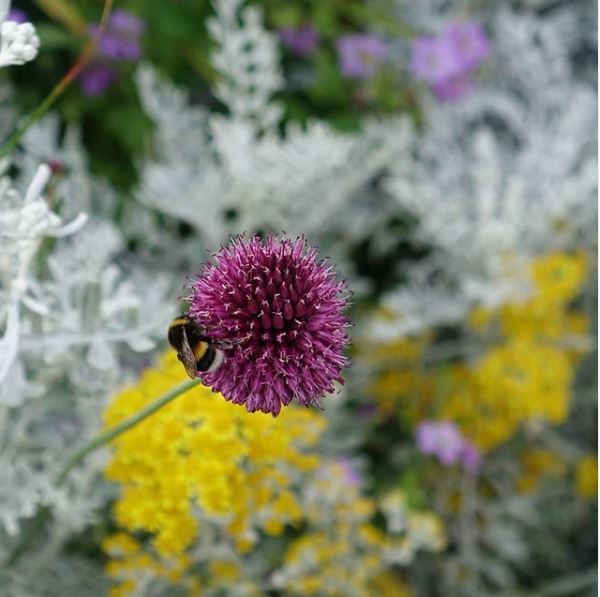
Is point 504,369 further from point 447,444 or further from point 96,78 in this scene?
point 96,78

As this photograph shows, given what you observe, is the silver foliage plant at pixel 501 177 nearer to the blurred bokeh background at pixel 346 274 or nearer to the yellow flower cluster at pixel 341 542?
the blurred bokeh background at pixel 346 274

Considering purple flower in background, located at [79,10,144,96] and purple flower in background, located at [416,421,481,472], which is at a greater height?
purple flower in background, located at [79,10,144,96]

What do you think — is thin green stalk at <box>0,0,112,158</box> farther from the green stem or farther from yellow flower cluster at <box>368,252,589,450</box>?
yellow flower cluster at <box>368,252,589,450</box>

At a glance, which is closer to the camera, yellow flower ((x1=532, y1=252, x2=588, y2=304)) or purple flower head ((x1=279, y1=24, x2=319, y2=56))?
yellow flower ((x1=532, y1=252, x2=588, y2=304))

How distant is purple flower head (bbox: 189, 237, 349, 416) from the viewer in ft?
1.85

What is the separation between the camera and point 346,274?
1409 millimetres

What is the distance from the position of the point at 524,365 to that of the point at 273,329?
31.2 inches

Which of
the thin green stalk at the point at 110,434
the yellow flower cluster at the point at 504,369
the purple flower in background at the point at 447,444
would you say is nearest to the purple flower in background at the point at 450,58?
the yellow flower cluster at the point at 504,369

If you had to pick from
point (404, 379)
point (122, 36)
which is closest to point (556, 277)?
point (404, 379)

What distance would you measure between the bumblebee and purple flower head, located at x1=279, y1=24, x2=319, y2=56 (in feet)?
3.63

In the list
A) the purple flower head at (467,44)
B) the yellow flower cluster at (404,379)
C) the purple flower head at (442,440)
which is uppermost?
the purple flower head at (467,44)

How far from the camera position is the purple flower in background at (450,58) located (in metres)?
1.49

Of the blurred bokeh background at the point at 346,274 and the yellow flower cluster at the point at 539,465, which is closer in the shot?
the blurred bokeh background at the point at 346,274

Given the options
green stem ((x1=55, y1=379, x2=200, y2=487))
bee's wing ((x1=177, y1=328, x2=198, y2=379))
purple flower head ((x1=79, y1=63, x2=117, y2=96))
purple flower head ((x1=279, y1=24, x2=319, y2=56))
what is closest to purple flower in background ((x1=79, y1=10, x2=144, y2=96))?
purple flower head ((x1=79, y1=63, x2=117, y2=96))
